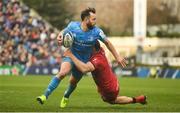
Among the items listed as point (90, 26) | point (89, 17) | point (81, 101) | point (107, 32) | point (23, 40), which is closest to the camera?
point (89, 17)

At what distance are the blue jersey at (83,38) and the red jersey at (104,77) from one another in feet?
0.73

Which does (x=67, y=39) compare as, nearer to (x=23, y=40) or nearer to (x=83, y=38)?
(x=83, y=38)

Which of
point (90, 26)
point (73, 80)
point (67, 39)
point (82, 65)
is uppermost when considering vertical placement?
point (90, 26)

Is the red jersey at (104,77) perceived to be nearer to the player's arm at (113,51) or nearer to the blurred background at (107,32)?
the player's arm at (113,51)

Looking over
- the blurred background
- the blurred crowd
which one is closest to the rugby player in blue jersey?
the blurred background

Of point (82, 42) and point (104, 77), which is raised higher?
point (82, 42)

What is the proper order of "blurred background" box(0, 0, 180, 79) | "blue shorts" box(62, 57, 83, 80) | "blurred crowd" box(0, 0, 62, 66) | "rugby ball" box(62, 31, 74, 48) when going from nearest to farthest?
1. "rugby ball" box(62, 31, 74, 48)
2. "blue shorts" box(62, 57, 83, 80)
3. "blurred background" box(0, 0, 180, 79)
4. "blurred crowd" box(0, 0, 62, 66)

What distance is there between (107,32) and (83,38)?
4289 cm

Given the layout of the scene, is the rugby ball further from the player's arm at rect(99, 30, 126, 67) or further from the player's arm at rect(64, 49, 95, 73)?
the player's arm at rect(99, 30, 126, 67)

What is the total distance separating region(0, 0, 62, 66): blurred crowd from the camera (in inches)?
1644

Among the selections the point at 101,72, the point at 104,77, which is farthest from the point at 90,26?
the point at 104,77

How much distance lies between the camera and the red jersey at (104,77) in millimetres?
12586

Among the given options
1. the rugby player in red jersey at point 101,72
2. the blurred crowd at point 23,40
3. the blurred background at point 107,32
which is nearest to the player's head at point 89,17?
the rugby player in red jersey at point 101,72

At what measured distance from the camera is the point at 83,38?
1262 cm
